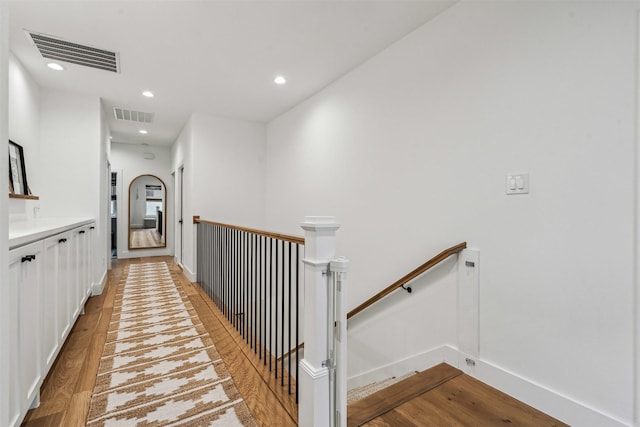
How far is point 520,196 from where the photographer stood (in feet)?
5.72

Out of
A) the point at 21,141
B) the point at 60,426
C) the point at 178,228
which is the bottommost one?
the point at 60,426

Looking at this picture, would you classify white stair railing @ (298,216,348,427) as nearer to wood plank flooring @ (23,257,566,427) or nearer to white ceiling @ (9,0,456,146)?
wood plank flooring @ (23,257,566,427)

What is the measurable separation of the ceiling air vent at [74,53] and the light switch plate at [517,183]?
3421mm

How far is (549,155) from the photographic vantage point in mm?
1621

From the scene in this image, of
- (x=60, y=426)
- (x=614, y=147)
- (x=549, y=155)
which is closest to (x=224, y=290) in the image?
(x=60, y=426)

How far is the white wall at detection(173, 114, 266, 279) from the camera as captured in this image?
14.6 feet

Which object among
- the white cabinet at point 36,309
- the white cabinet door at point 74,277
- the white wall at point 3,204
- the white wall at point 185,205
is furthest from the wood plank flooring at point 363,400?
the white wall at point 185,205

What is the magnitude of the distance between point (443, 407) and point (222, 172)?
13.4 ft

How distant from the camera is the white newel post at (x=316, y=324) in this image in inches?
55.1

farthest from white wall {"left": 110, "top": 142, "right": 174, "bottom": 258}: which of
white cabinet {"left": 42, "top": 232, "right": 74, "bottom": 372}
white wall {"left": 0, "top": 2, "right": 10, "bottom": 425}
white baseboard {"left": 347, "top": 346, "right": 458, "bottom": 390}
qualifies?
white wall {"left": 0, "top": 2, "right": 10, "bottom": 425}

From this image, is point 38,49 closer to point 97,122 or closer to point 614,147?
point 97,122

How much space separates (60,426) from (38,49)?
305 centimetres

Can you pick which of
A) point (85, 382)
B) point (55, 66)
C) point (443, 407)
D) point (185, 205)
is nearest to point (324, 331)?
point (443, 407)

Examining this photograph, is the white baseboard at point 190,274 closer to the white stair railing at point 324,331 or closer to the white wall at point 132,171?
the white wall at point 132,171
